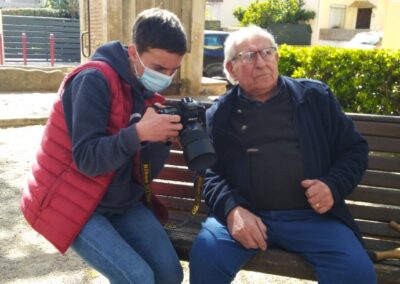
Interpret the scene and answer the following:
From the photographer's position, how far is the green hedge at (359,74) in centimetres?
534

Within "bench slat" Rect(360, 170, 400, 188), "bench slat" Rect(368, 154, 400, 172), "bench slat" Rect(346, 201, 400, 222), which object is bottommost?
"bench slat" Rect(346, 201, 400, 222)

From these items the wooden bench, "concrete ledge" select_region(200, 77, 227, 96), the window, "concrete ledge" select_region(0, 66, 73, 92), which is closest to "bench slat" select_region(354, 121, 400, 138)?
the wooden bench

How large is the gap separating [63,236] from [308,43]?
1250 inches

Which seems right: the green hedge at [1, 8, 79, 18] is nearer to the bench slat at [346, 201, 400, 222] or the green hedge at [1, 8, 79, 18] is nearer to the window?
the window

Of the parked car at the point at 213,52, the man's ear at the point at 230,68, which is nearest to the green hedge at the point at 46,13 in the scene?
the parked car at the point at 213,52

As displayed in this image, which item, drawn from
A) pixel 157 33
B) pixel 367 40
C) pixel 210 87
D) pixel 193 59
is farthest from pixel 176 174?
pixel 367 40

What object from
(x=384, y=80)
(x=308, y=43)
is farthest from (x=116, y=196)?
(x=308, y=43)

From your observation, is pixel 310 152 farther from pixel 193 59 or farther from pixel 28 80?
pixel 28 80

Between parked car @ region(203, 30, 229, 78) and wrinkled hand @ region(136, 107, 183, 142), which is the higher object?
wrinkled hand @ region(136, 107, 183, 142)

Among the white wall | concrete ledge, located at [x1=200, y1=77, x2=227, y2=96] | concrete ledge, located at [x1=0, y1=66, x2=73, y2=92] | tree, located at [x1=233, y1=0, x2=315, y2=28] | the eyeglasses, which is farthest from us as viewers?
the white wall

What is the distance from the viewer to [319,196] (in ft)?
7.70

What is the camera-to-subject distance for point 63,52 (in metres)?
24.1

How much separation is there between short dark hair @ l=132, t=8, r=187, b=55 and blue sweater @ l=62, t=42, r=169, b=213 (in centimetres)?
13

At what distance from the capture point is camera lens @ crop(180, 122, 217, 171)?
2158 mm
